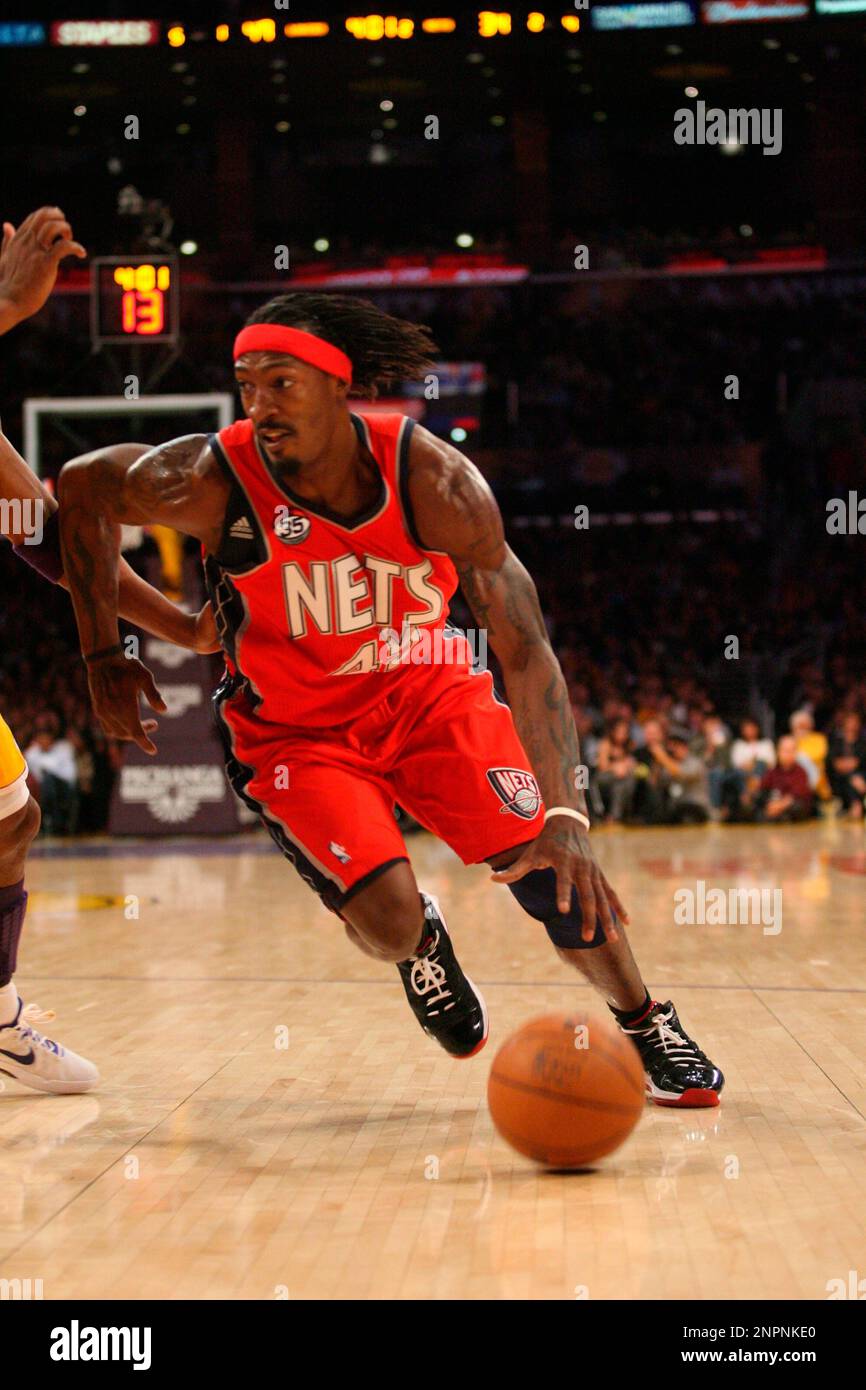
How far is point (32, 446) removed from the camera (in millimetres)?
11922

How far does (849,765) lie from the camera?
12805 mm

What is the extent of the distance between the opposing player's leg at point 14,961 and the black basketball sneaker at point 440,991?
889 millimetres

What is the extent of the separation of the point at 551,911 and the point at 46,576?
1513 mm

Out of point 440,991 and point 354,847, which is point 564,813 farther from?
point 440,991

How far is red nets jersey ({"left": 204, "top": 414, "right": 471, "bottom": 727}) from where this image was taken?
332cm

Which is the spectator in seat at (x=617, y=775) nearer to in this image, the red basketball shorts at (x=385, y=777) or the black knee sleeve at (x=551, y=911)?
the red basketball shorts at (x=385, y=777)

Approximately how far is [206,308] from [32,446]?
23.2 feet

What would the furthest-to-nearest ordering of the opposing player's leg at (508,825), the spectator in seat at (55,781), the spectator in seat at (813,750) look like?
the spectator in seat at (813,750) → the spectator in seat at (55,781) → the opposing player's leg at (508,825)

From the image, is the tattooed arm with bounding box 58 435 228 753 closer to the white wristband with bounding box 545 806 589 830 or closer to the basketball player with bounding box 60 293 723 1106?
the basketball player with bounding box 60 293 723 1106

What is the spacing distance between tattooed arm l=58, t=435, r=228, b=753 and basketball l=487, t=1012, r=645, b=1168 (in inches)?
43.0

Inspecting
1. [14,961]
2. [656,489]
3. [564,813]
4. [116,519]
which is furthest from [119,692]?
[656,489]

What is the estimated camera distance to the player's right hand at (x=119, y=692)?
345 cm

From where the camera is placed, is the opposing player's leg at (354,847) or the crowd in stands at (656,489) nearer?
the opposing player's leg at (354,847)

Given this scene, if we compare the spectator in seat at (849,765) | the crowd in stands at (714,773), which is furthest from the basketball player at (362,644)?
the spectator in seat at (849,765)
